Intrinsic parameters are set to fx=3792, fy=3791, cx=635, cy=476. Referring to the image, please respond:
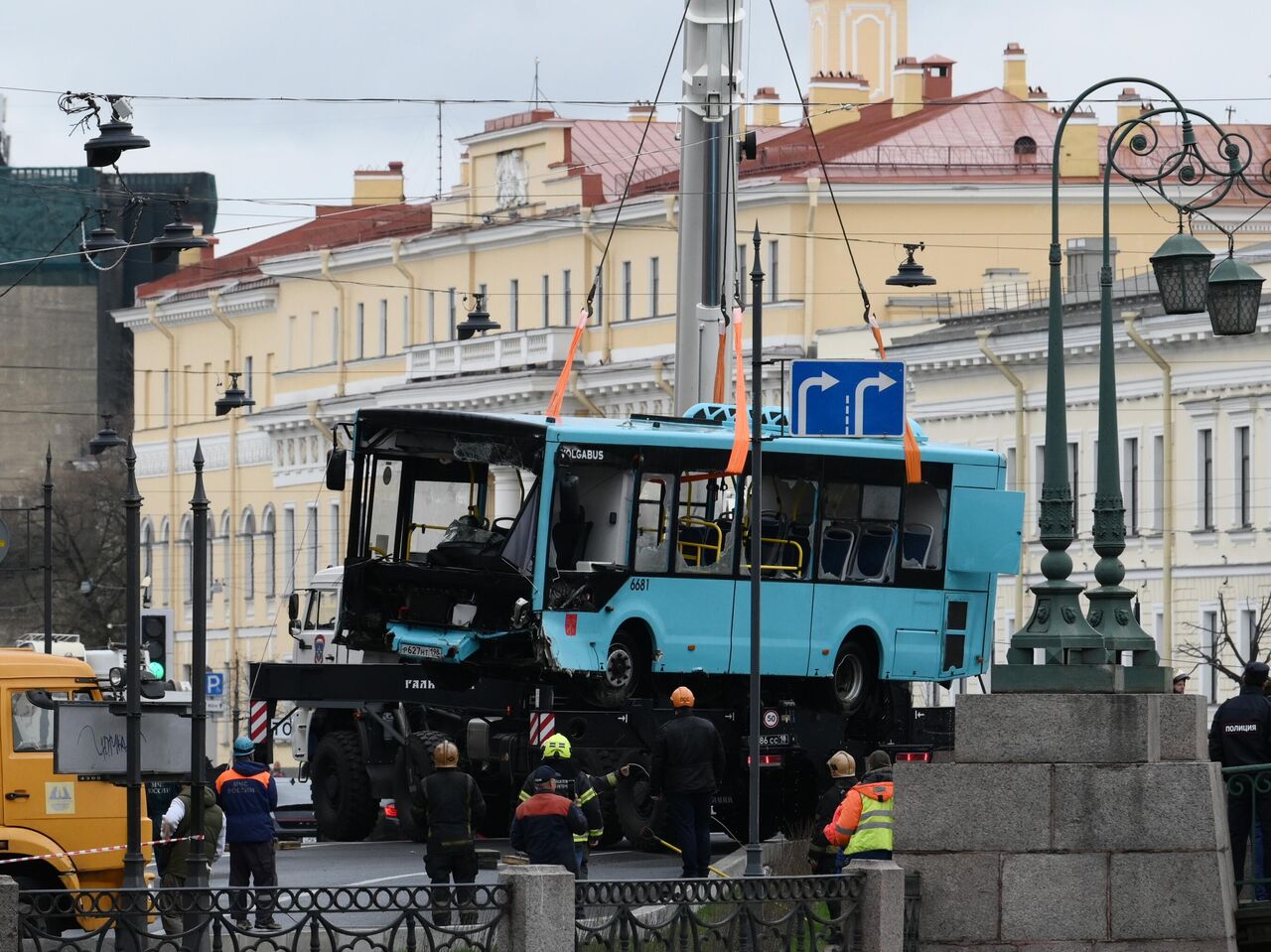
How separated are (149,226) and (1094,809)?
100295 millimetres

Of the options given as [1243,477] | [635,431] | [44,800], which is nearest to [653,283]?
[1243,477]

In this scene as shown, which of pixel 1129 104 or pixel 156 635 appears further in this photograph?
pixel 1129 104

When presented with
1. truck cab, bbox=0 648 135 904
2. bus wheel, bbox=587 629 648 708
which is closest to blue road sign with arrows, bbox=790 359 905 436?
bus wheel, bbox=587 629 648 708

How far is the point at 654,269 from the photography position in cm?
8356

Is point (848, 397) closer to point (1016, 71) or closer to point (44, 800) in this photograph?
point (44, 800)

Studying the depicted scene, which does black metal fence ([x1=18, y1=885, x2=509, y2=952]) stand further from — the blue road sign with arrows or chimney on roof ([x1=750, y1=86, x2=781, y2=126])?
chimney on roof ([x1=750, y1=86, x2=781, y2=126])

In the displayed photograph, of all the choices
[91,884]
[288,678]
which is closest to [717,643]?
[288,678]

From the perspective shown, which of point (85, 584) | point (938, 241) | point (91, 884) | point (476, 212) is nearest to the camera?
point (91, 884)

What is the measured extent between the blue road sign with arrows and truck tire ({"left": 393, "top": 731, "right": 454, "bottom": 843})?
155 inches

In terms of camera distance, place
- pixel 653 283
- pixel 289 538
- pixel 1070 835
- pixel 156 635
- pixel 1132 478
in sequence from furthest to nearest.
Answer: pixel 289 538
pixel 653 283
pixel 1132 478
pixel 156 635
pixel 1070 835

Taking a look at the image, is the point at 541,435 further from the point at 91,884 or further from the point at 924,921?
the point at 924,921

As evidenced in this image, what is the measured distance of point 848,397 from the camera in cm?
3023

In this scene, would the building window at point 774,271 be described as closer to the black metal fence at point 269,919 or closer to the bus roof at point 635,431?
the bus roof at point 635,431

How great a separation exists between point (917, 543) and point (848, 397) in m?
2.72
